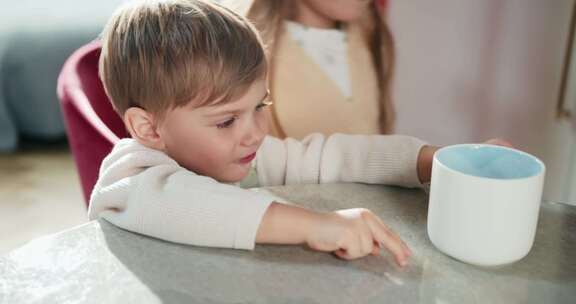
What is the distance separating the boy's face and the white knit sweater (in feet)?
0.22

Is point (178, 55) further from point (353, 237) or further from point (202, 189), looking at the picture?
point (353, 237)

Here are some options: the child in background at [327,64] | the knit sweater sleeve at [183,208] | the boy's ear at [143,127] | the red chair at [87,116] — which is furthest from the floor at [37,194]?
the knit sweater sleeve at [183,208]

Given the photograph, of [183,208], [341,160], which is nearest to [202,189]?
[183,208]

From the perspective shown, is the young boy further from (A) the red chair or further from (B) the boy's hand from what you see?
(A) the red chair

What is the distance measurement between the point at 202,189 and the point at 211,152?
0.17m

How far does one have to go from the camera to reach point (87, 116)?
3.51 feet

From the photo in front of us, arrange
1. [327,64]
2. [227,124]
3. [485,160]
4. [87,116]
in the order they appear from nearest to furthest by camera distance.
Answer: [485,160]
[227,124]
[87,116]
[327,64]

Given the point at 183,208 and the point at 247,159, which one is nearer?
the point at 183,208

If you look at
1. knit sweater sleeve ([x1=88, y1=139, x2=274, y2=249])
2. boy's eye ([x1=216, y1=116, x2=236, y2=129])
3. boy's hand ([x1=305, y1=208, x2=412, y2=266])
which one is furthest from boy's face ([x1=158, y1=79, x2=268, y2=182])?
boy's hand ([x1=305, y1=208, x2=412, y2=266])

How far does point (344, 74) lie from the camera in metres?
1.32

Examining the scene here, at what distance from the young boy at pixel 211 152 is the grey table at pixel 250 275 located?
0.02 metres

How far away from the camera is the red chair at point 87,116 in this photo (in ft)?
3.50

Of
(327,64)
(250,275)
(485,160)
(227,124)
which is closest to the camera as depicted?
(250,275)

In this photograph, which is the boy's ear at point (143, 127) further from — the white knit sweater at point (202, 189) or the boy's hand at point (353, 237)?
the boy's hand at point (353, 237)
